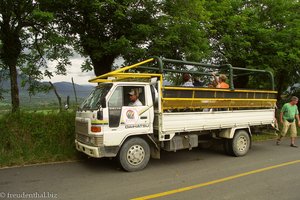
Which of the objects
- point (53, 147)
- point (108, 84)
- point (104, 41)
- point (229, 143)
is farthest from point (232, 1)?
point (53, 147)

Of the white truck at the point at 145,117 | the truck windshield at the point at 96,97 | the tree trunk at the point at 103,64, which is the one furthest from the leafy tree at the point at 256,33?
the truck windshield at the point at 96,97

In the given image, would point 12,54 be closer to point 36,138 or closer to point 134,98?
point 36,138

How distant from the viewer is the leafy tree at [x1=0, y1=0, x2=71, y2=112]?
9695 mm

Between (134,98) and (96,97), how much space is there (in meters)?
0.98

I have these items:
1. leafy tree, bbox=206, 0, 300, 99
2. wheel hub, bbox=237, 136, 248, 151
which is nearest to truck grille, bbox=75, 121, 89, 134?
wheel hub, bbox=237, 136, 248, 151

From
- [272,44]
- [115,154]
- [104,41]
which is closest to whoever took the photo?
[115,154]

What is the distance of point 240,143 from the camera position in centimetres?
962

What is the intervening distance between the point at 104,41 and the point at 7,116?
4283mm

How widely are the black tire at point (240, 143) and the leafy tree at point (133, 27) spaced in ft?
11.7

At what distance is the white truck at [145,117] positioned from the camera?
7.21 meters

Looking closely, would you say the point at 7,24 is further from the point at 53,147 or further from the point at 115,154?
the point at 115,154

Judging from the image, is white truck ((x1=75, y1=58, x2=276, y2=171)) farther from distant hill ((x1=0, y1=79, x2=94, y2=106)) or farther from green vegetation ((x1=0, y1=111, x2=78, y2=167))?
distant hill ((x1=0, y1=79, x2=94, y2=106))

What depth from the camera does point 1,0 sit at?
941 cm

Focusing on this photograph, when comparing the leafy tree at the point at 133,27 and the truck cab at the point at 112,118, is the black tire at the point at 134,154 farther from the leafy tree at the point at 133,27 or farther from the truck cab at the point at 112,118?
the leafy tree at the point at 133,27
